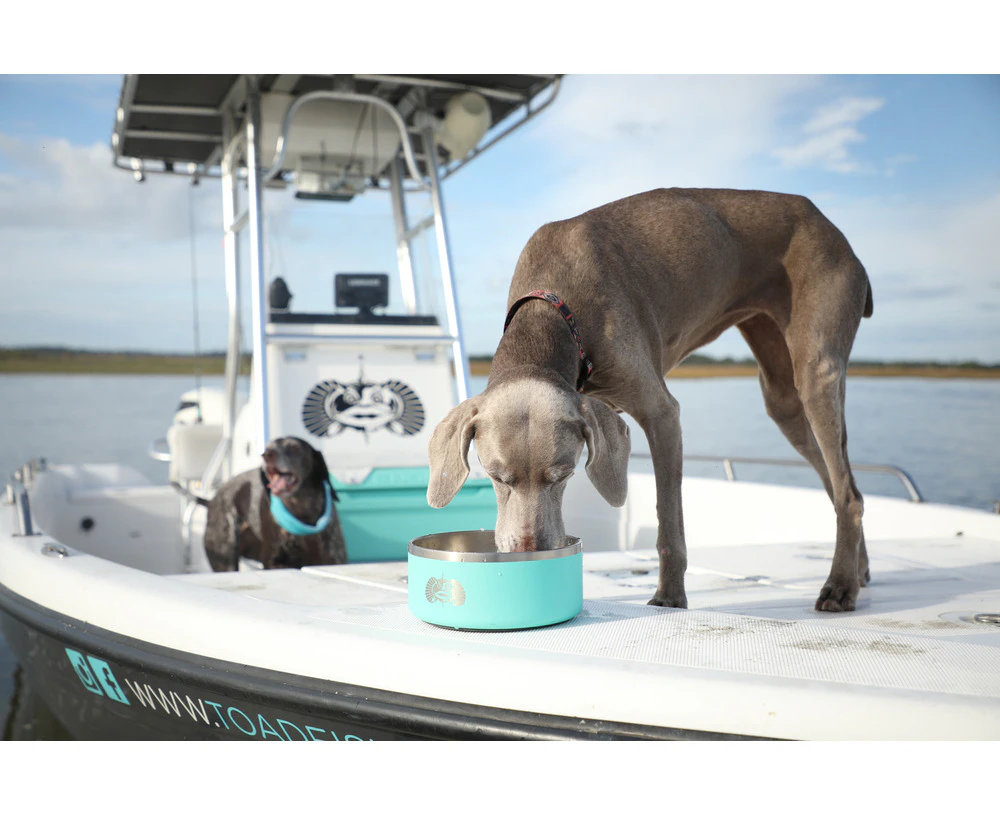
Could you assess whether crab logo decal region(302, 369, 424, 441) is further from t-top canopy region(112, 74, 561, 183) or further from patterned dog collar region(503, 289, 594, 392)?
patterned dog collar region(503, 289, 594, 392)

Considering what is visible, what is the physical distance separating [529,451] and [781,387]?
5.08 ft

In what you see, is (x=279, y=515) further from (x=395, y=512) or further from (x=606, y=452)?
(x=606, y=452)

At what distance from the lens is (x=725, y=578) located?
2787mm

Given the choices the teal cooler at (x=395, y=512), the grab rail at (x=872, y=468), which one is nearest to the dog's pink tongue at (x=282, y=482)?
the teal cooler at (x=395, y=512)

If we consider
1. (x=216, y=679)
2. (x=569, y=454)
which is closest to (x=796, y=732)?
(x=569, y=454)

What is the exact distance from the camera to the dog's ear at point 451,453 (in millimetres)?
1957

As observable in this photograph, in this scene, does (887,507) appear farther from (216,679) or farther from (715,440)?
(715,440)

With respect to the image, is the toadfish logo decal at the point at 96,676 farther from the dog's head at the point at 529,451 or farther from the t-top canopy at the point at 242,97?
the t-top canopy at the point at 242,97

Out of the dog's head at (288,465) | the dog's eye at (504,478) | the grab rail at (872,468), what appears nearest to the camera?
the dog's eye at (504,478)

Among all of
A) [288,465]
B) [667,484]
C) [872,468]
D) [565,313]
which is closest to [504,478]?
[565,313]

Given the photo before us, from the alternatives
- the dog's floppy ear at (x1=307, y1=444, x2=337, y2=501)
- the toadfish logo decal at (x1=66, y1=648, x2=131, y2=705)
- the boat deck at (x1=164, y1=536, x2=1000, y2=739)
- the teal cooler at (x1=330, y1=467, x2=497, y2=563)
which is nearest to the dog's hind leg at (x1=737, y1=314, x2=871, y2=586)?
Answer: the boat deck at (x1=164, y1=536, x2=1000, y2=739)

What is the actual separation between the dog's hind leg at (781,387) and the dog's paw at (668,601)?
3.43 ft

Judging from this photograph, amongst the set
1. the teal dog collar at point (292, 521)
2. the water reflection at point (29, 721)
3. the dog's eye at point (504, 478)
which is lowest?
the water reflection at point (29, 721)

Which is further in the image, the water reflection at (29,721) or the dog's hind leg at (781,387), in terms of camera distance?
the water reflection at (29,721)
